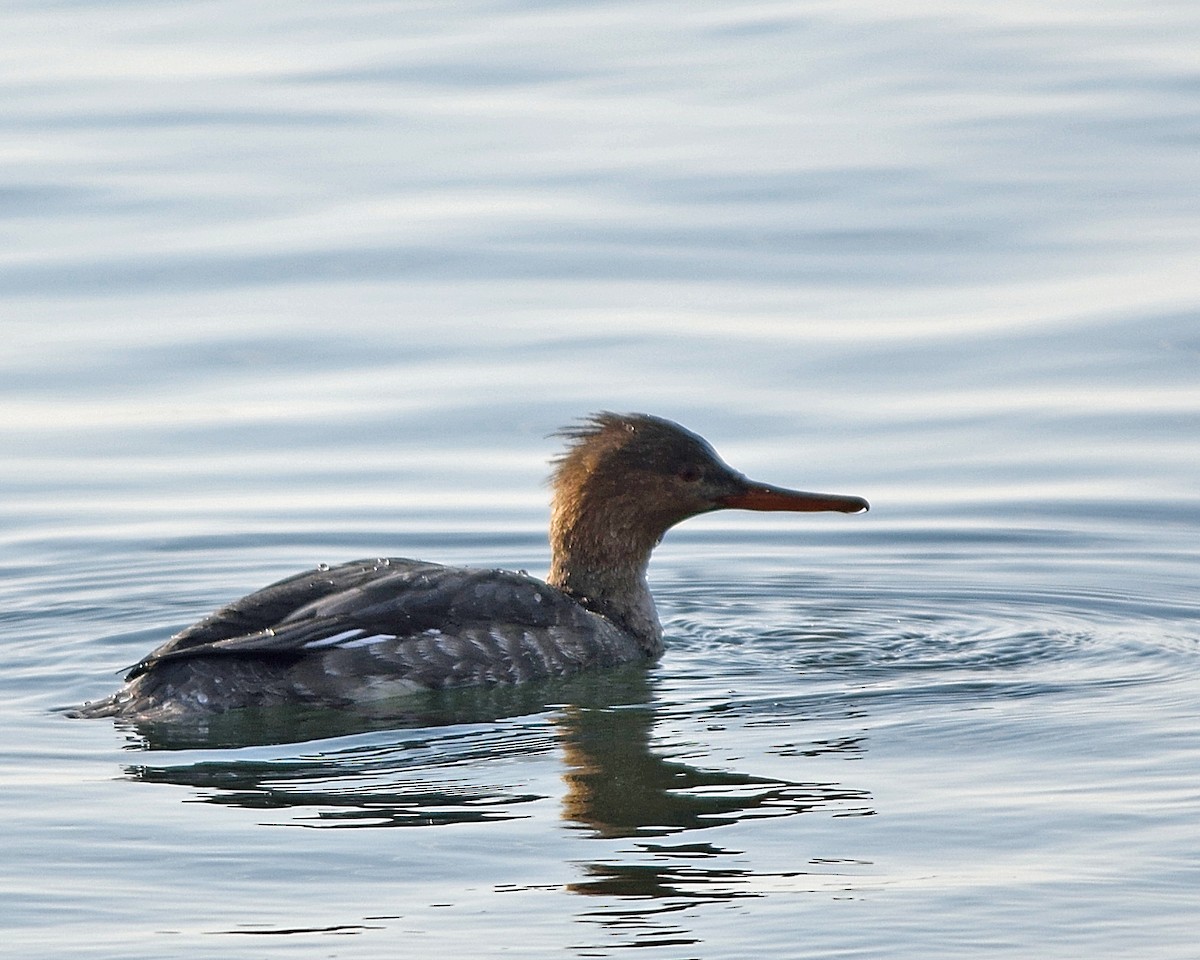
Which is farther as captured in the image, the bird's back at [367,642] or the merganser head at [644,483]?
the merganser head at [644,483]

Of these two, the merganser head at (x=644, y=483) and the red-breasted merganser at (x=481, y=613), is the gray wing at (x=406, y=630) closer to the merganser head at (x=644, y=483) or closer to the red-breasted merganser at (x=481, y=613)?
the red-breasted merganser at (x=481, y=613)

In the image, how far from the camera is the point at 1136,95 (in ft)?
57.2

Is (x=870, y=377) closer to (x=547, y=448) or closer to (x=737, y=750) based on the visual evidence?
(x=547, y=448)

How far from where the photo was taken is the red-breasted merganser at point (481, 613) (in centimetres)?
864

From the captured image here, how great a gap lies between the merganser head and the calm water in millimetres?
518

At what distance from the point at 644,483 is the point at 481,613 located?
3.72 feet

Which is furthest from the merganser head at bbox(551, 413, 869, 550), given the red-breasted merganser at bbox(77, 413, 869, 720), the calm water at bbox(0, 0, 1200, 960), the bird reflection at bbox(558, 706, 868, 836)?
the bird reflection at bbox(558, 706, 868, 836)

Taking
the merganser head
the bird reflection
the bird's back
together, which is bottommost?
the bird reflection

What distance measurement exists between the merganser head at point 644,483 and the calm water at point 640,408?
20.4 inches

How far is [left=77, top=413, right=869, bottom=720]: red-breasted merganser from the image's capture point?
28.3ft

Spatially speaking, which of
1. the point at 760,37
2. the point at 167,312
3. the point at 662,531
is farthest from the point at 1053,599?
the point at 760,37

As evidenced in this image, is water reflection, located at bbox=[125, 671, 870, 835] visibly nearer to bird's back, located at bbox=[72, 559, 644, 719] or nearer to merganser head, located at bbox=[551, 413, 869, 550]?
bird's back, located at bbox=[72, 559, 644, 719]

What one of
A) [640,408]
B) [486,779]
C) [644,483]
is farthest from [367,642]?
[640,408]

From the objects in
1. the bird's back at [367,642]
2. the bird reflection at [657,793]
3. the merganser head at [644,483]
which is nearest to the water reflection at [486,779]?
the bird reflection at [657,793]
